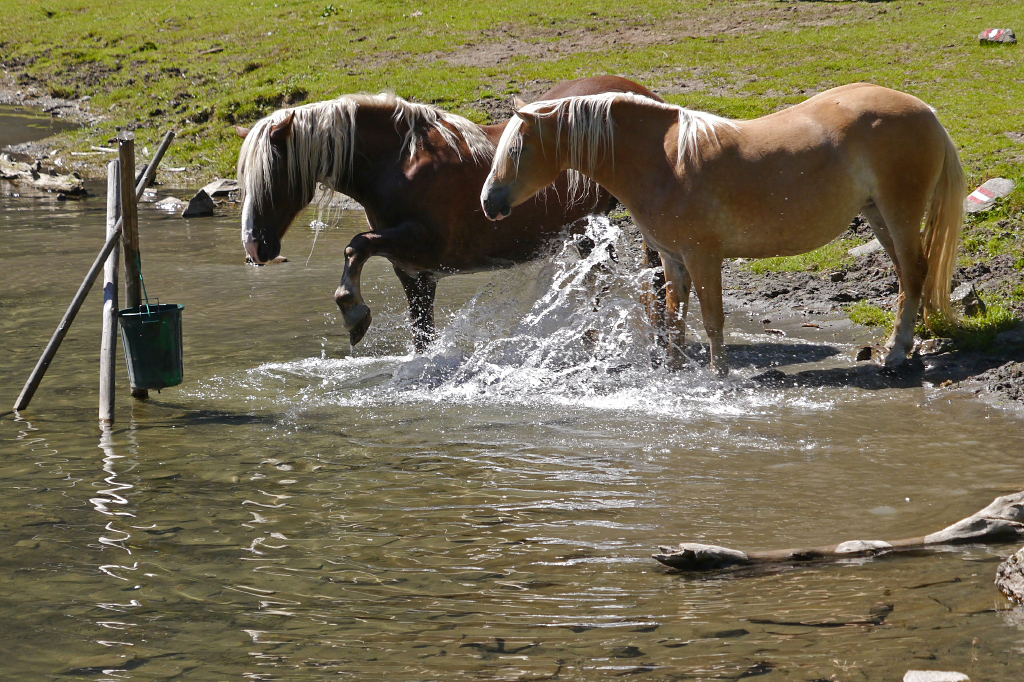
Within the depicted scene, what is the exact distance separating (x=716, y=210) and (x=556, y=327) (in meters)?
1.91

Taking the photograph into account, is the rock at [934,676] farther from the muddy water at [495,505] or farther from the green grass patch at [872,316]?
the green grass patch at [872,316]

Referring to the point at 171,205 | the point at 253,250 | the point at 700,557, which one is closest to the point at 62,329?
the point at 253,250

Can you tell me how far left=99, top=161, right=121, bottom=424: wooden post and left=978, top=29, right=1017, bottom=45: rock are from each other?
1516cm

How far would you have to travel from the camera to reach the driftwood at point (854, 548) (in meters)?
3.64

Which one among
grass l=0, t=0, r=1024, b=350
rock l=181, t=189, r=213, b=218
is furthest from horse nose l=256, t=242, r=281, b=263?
rock l=181, t=189, r=213, b=218

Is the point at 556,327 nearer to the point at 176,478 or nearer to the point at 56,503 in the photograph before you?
A: the point at 176,478

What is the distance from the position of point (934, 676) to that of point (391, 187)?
4.86 m

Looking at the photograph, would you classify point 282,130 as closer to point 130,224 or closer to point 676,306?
point 130,224

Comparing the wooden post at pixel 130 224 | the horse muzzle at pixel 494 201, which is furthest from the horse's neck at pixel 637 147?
the wooden post at pixel 130 224

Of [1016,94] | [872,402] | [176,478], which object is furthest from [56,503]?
[1016,94]

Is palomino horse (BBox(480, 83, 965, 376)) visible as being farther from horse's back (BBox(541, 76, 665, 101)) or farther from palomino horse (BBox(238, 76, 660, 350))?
horse's back (BBox(541, 76, 665, 101))

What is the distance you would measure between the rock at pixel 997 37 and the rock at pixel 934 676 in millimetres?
16676

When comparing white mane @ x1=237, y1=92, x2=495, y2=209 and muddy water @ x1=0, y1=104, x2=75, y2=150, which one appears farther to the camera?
muddy water @ x1=0, y1=104, x2=75, y2=150

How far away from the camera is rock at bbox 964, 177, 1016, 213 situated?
29.0 feet
